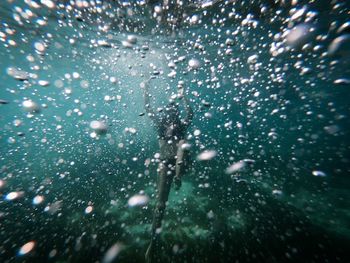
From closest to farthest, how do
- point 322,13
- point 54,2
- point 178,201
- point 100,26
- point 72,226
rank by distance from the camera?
point 72,226 < point 178,201 < point 54,2 < point 322,13 < point 100,26

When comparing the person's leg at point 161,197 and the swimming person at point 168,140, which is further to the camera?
the swimming person at point 168,140

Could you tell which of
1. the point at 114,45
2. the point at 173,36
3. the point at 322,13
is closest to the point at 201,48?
the point at 173,36

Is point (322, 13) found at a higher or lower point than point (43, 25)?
lower

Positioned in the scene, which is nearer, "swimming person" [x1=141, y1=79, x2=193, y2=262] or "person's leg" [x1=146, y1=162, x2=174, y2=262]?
"person's leg" [x1=146, y1=162, x2=174, y2=262]

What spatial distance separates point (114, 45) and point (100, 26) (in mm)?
4550

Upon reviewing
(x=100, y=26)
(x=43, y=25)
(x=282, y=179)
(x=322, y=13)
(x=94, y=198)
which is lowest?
(x=282, y=179)

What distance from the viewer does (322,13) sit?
13070 millimetres

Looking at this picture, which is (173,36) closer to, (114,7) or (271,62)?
(114,7)

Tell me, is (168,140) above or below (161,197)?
above

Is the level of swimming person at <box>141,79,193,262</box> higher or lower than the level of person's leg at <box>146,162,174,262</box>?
higher

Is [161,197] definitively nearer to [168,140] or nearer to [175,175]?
[175,175]

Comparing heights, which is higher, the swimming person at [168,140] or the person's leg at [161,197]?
the swimming person at [168,140]

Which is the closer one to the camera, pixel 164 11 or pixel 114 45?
pixel 164 11

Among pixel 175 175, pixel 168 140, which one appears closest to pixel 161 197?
pixel 175 175
